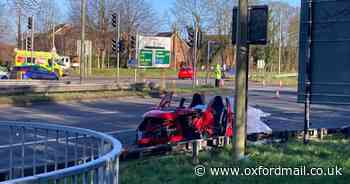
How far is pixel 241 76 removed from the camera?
9602 mm

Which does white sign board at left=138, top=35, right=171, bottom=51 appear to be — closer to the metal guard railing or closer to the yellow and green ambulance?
the yellow and green ambulance

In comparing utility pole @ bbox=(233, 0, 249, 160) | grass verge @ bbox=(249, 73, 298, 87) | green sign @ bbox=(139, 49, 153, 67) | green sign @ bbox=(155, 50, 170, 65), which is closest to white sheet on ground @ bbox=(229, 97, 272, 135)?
utility pole @ bbox=(233, 0, 249, 160)

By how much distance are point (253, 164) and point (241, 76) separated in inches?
67.2

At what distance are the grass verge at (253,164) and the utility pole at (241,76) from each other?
0.36 m

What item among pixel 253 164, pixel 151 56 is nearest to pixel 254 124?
pixel 253 164

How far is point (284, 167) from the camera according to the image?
8.14m

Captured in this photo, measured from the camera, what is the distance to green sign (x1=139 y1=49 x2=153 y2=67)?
46.8 meters

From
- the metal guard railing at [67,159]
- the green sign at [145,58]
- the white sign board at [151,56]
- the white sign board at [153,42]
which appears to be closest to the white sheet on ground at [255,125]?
the metal guard railing at [67,159]

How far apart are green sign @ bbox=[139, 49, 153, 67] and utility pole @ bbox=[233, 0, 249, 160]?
37386mm

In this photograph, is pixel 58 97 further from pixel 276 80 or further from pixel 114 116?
pixel 276 80

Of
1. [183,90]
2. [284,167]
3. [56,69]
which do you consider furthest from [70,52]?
[284,167]

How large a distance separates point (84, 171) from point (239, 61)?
6.57m

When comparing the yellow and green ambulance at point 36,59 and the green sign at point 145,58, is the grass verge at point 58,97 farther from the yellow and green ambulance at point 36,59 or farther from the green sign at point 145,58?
the yellow and green ambulance at point 36,59

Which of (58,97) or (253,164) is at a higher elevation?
(253,164)
